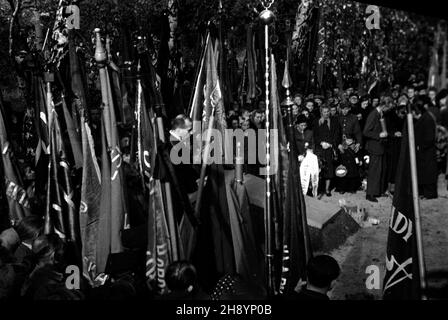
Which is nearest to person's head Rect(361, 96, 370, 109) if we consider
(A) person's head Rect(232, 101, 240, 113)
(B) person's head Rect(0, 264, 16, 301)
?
(A) person's head Rect(232, 101, 240, 113)

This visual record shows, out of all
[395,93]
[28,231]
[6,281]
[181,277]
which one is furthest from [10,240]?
[395,93]

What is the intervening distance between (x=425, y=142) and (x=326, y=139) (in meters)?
1.29

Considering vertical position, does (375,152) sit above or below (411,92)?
below

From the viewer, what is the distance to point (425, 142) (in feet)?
19.8

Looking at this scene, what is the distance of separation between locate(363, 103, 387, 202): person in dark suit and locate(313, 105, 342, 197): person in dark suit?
31.4 inches

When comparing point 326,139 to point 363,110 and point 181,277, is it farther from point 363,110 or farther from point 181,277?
point 181,277

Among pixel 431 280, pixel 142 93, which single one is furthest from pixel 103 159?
pixel 431 280

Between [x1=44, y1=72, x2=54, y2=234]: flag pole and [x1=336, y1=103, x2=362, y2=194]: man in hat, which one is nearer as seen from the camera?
[x1=44, y1=72, x2=54, y2=234]: flag pole

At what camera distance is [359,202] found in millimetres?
6656

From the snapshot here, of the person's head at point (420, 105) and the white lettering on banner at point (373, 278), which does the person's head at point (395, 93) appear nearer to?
the person's head at point (420, 105)

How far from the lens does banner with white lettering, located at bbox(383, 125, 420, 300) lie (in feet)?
11.8

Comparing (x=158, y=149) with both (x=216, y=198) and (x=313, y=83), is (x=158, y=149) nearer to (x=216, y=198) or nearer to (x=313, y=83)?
(x=216, y=198)

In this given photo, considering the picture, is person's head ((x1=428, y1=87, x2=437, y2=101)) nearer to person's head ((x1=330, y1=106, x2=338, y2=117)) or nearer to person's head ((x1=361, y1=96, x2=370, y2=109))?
person's head ((x1=361, y1=96, x2=370, y2=109))

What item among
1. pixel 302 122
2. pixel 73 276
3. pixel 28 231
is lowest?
pixel 73 276
